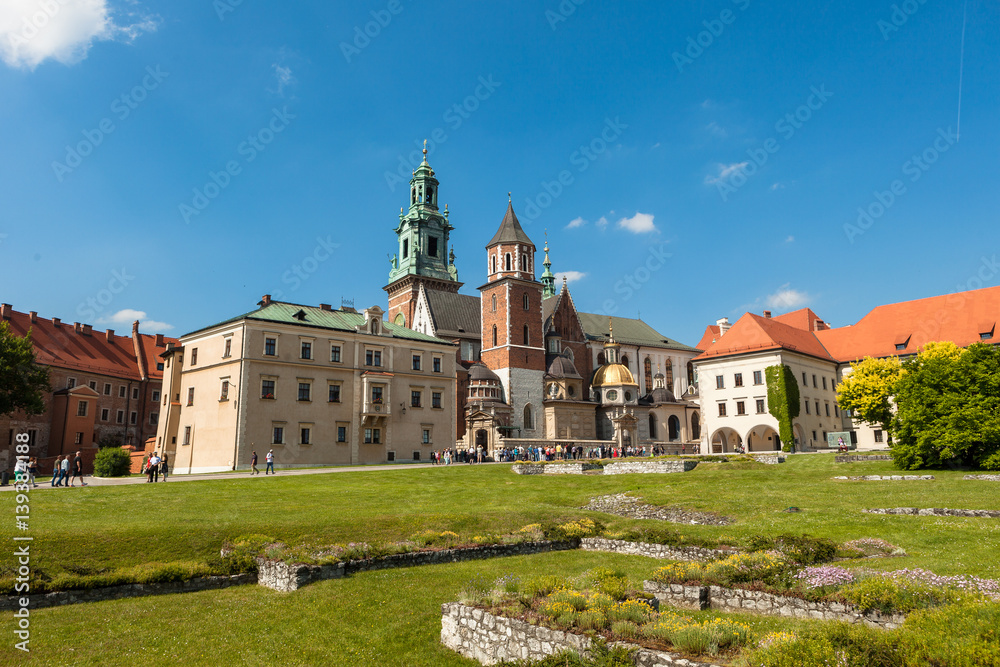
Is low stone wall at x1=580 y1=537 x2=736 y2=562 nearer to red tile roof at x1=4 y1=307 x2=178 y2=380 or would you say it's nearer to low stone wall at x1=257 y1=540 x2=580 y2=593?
low stone wall at x1=257 y1=540 x2=580 y2=593

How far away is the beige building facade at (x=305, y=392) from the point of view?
4819 cm

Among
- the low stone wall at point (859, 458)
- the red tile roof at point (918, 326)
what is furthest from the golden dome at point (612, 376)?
the low stone wall at point (859, 458)

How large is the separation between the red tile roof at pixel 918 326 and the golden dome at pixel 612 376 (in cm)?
2189

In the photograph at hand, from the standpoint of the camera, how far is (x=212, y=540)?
674 inches

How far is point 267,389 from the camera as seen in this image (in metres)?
48.6

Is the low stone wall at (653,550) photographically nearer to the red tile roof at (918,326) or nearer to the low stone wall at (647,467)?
the low stone wall at (647,467)

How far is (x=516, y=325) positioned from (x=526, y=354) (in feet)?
11.3

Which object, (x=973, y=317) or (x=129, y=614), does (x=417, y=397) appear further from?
(x=973, y=317)

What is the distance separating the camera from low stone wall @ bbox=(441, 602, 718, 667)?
8.20 m

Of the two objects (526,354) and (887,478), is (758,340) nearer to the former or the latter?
(526,354)

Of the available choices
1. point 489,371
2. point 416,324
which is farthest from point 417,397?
point 416,324

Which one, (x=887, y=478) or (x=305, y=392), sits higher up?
(x=305, y=392)

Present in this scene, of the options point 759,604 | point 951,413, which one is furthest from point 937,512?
point 951,413

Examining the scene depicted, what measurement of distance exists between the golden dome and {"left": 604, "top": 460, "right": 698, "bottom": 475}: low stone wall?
4015 centimetres
